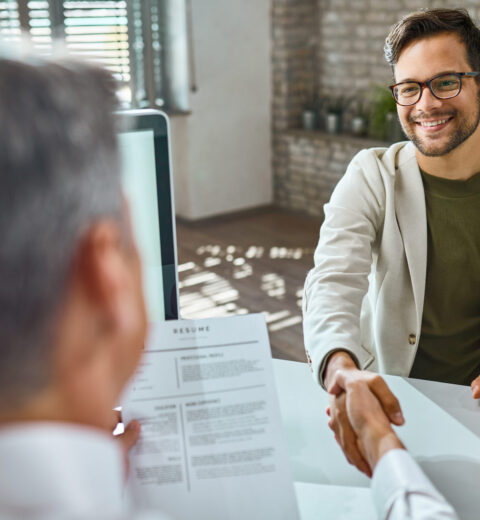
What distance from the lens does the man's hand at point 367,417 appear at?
756mm

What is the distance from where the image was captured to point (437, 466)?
35.6 inches

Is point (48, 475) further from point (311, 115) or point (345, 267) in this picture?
point (311, 115)

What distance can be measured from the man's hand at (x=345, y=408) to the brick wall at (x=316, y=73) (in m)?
3.57

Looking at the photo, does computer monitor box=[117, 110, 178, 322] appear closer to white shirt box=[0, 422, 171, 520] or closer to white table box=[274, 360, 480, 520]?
white table box=[274, 360, 480, 520]

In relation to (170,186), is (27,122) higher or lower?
higher

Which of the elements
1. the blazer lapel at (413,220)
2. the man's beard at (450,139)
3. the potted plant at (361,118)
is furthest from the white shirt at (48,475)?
the potted plant at (361,118)

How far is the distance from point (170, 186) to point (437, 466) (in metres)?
0.54

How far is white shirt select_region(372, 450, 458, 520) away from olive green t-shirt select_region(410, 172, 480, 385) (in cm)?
75

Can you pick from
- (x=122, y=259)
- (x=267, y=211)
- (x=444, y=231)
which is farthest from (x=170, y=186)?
(x=267, y=211)

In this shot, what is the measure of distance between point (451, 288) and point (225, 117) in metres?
3.69

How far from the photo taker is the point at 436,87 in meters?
1.40

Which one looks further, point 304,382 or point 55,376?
point 304,382

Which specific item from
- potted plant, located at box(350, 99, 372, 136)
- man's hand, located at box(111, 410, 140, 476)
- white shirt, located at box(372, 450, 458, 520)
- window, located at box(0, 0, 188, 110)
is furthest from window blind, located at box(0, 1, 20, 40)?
white shirt, located at box(372, 450, 458, 520)

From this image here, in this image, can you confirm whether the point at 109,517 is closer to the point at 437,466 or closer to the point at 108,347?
the point at 108,347
